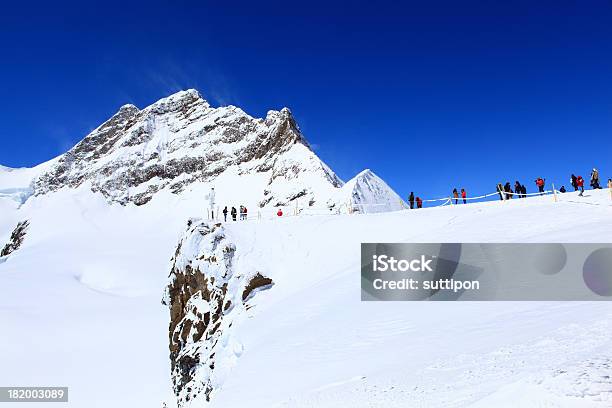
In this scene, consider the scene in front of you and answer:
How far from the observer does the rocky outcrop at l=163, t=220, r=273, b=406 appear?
1717cm

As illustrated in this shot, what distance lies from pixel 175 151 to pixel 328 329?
84285 millimetres

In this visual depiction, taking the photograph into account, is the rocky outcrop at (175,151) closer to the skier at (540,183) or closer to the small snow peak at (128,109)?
the small snow peak at (128,109)

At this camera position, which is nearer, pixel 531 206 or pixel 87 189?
pixel 531 206

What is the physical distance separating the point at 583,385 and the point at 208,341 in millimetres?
17765

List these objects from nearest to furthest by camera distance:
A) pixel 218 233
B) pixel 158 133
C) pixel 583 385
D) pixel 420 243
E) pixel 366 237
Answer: pixel 583 385 < pixel 420 243 < pixel 366 237 < pixel 218 233 < pixel 158 133

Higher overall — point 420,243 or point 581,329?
point 420,243

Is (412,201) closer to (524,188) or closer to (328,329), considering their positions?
(524,188)

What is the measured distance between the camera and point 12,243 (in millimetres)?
71312

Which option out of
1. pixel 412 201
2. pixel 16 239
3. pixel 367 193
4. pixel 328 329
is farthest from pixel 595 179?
pixel 16 239

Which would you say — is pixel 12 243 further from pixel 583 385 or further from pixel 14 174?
pixel 583 385

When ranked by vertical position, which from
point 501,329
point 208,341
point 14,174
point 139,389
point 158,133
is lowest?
point 139,389

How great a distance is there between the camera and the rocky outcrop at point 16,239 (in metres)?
69.4

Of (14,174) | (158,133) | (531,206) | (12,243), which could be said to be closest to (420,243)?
(531,206)

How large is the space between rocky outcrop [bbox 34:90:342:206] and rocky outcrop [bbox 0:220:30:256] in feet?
47.2
